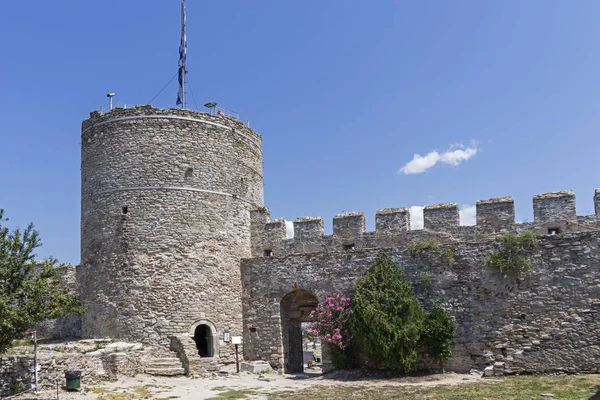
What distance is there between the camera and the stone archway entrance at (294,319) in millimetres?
21672

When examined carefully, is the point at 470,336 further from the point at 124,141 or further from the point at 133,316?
the point at 124,141

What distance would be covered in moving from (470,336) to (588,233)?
4541mm

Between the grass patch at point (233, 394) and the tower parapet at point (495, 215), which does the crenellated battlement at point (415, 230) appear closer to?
the tower parapet at point (495, 215)

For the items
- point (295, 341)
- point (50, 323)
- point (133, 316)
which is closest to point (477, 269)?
point (295, 341)

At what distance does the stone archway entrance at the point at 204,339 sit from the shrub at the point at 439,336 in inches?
288

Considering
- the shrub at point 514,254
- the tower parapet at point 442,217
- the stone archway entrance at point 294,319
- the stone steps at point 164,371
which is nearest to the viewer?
the shrub at point 514,254

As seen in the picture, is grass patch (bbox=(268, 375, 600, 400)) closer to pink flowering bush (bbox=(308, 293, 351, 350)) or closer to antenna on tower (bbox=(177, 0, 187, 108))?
pink flowering bush (bbox=(308, 293, 351, 350))

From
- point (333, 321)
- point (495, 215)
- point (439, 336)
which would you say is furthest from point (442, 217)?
point (333, 321)

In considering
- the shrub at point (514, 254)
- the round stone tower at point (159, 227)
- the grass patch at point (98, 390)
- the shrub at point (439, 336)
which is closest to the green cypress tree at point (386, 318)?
the shrub at point (439, 336)

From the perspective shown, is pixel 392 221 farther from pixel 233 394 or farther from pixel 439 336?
pixel 233 394

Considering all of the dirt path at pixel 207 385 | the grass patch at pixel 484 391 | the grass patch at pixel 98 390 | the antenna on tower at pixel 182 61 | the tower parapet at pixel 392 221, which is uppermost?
the antenna on tower at pixel 182 61

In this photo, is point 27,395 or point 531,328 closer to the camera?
point 27,395

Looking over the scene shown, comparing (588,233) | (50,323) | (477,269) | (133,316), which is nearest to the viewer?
(588,233)

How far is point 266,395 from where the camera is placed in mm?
15266
